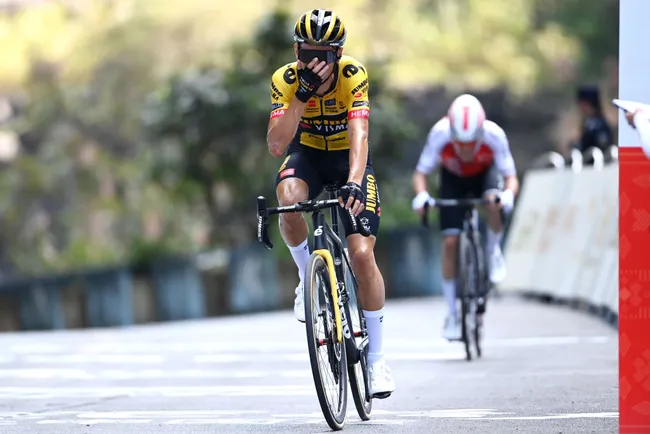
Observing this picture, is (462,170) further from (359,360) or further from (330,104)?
(359,360)

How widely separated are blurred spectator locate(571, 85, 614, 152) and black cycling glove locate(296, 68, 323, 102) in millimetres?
10038

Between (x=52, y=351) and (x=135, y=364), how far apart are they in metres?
2.11

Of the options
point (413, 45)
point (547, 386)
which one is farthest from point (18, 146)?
point (547, 386)

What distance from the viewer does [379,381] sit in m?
9.02

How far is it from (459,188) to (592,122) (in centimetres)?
575

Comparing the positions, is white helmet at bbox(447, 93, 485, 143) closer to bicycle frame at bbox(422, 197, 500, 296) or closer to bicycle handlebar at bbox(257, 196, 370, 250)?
bicycle frame at bbox(422, 197, 500, 296)

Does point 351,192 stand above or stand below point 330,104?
below

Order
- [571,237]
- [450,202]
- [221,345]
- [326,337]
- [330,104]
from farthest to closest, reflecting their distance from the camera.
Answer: [571,237] → [221,345] → [450,202] → [330,104] → [326,337]

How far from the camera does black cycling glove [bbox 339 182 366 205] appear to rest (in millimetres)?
8344

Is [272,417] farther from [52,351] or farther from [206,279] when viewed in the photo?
[206,279]

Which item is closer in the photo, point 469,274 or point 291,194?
point 291,194

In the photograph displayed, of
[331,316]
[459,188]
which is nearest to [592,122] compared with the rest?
[459,188]

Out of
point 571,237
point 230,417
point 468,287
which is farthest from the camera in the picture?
point 571,237

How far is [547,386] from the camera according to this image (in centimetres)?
1091
